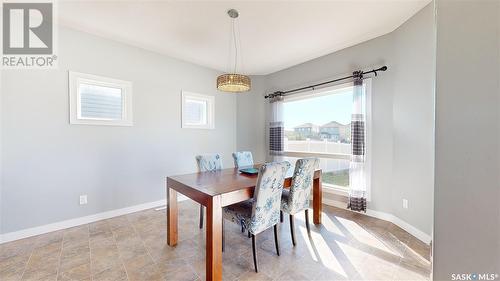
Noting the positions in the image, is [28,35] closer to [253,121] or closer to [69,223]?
[69,223]

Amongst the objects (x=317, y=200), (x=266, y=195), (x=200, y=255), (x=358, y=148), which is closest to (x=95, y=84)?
(x=200, y=255)

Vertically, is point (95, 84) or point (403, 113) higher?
point (95, 84)

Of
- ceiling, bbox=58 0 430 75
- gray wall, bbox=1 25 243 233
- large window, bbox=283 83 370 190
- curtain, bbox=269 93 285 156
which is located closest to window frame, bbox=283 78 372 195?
large window, bbox=283 83 370 190

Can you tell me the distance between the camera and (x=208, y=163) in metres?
2.74

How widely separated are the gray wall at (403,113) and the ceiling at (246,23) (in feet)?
0.67

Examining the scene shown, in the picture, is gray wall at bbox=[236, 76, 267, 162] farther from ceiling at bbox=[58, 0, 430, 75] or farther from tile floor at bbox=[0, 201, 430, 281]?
tile floor at bbox=[0, 201, 430, 281]

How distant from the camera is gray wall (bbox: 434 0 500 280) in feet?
1.44

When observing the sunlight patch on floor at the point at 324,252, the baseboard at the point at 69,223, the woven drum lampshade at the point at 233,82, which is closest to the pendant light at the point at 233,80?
the woven drum lampshade at the point at 233,82

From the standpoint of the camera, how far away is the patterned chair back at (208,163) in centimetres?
268

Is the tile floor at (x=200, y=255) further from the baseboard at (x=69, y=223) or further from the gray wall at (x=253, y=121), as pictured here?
the gray wall at (x=253, y=121)

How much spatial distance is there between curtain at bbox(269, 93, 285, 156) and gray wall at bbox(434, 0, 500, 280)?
3.59 metres

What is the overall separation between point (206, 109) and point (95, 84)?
1.88m

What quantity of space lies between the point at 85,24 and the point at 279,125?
3365mm

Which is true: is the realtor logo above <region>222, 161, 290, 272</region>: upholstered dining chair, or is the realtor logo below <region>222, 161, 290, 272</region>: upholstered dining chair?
above
